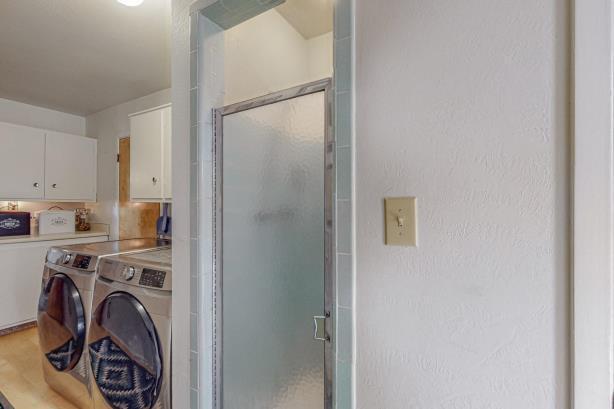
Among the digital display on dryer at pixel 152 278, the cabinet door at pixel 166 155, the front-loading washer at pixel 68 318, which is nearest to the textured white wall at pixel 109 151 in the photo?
the cabinet door at pixel 166 155

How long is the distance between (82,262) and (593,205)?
90.4 inches

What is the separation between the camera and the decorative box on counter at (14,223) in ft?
10.1

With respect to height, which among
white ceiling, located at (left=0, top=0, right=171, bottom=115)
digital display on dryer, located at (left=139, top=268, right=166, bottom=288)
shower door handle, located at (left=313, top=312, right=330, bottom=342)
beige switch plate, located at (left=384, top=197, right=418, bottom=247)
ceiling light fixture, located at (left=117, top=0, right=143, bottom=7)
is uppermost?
white ceiling, located at (left=0, top=0, right=171, bottom=115)

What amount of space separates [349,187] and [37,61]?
3026 mm

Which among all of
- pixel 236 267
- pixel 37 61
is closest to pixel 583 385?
pixel 236 267

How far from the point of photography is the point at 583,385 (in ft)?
1.88

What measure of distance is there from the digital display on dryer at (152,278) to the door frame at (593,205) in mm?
1433

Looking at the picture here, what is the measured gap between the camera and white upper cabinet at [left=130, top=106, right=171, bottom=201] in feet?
7.73

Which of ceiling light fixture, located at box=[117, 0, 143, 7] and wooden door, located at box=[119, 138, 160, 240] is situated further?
wooden door, located at box=[119, 138, 160, 240]

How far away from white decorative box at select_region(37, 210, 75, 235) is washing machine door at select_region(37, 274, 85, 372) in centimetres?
172

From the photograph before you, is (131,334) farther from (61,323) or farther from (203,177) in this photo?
(203,177)

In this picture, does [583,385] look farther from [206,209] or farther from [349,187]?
[206,209]

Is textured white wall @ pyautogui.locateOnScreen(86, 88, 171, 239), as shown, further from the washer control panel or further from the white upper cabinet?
the washer control panel

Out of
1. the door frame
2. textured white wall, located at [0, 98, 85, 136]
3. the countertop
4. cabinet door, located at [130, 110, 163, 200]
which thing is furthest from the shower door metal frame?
textured white wall, located at [0, 98, 85, 136]
